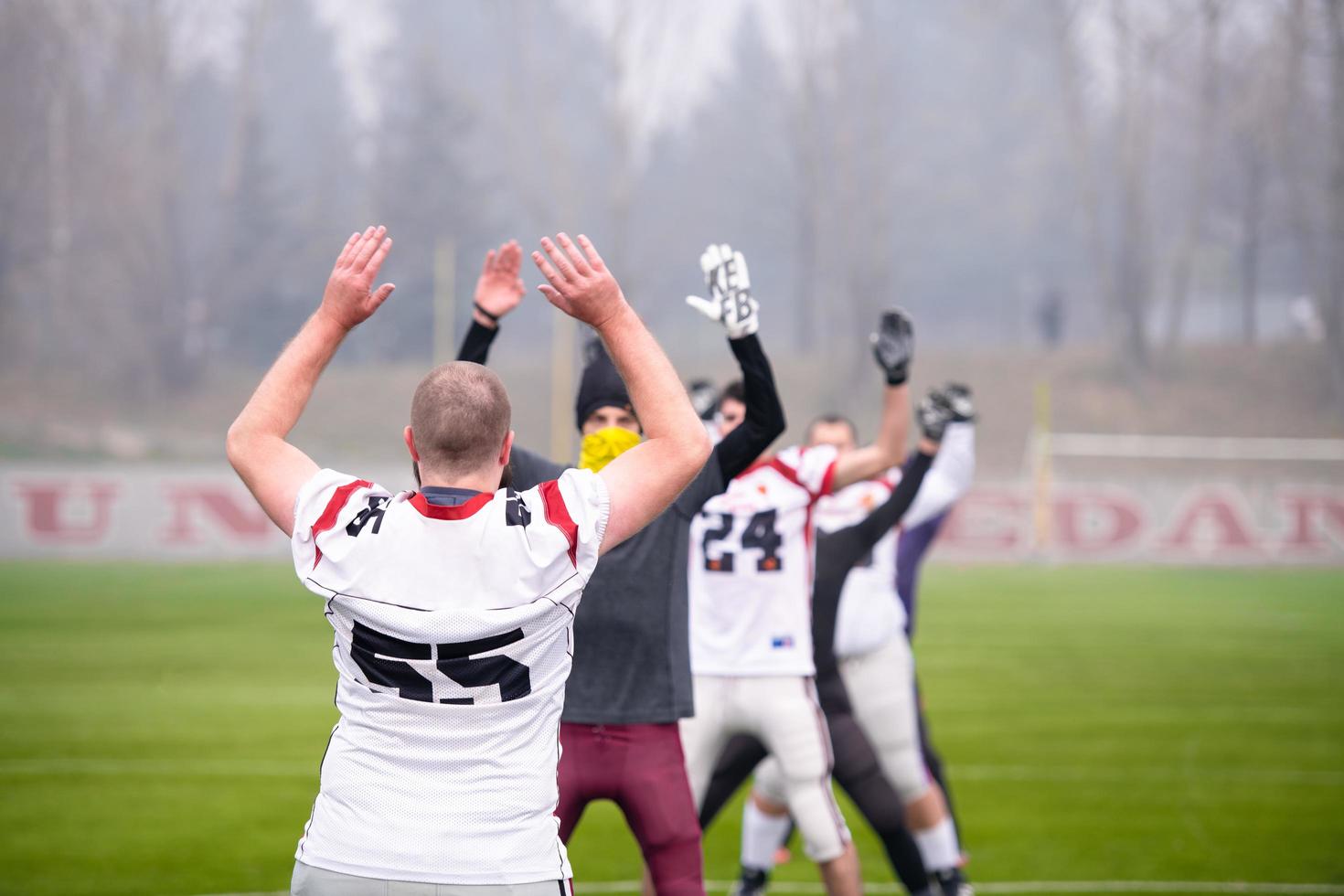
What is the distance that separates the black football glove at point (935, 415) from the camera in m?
6.36

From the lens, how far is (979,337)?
55.5m

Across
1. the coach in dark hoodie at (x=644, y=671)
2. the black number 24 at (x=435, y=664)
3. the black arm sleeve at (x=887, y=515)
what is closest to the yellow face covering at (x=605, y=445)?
the coach in dark hoodie at (x=644, y=671)

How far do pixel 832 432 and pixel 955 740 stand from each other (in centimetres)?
486

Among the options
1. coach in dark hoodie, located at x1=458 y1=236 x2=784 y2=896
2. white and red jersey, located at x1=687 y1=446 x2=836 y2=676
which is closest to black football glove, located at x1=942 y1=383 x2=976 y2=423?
white and red jersey, located at x1=687 y1=446 x2=836 y2=676

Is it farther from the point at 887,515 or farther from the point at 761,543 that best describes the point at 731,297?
the point at 887,515

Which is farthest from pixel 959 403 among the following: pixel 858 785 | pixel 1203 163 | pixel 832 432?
pixel 1203 163

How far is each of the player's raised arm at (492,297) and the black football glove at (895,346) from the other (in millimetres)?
1547

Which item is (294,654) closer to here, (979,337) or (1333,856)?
(1333,856)

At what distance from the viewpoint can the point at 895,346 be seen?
18.9ft

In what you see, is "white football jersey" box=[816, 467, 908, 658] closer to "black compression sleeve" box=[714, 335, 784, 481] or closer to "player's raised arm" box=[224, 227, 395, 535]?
"black compression sleeve" box=[714, 335, 784, 481]

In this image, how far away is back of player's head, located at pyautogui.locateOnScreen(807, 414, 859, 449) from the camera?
6621mm

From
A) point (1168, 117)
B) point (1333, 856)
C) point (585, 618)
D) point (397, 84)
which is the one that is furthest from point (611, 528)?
point (1168, 117)

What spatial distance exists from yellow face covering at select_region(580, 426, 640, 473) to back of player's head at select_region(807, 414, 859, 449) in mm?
1967

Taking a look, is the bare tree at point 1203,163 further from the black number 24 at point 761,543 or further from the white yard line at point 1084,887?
the black number 24 at point 761,543
